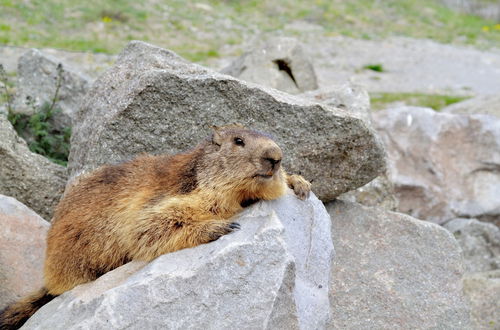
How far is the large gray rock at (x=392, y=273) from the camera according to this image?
22.3ft

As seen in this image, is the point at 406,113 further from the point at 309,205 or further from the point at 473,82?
the point at 473,82

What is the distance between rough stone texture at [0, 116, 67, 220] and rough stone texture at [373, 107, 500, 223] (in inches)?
233

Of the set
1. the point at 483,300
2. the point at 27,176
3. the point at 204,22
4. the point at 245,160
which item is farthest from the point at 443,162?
the point at 204,22

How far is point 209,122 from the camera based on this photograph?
689cm

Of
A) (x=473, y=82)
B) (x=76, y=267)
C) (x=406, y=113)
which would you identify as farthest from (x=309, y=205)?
(x=473, y=82)

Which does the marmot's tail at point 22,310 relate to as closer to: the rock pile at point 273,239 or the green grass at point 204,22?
the rock pile at point 273,239

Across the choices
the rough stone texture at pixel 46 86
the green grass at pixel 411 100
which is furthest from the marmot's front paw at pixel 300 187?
the green grass at pixel 411 100

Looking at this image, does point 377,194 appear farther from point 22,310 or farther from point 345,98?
point 22,310

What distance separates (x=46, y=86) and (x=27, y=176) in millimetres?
3676

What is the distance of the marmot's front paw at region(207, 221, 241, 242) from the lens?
5.02m

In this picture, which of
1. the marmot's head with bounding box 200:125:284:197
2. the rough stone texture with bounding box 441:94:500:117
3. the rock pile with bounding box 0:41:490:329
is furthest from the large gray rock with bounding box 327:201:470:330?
the rough stone texture with bounding box 441:94:500:117

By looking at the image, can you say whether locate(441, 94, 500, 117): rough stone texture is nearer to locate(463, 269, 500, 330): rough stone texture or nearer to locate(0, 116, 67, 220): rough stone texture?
locate(463, 269, 500, 330): rough stone texture

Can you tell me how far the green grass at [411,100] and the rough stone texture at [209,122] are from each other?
10742mm

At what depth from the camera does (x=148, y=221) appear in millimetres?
5270
